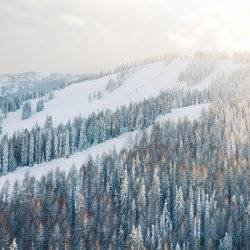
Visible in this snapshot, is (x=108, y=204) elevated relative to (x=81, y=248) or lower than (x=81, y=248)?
elevated

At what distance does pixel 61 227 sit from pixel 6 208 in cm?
2332

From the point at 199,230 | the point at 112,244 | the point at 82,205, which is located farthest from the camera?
the point at 82,205

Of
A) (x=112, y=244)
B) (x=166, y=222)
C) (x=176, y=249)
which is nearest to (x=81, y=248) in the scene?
(x=112, y=244)

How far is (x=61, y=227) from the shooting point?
174625mm

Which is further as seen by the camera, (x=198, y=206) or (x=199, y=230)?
(x=198, y=206)

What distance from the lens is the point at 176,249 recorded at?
161875 millimetres

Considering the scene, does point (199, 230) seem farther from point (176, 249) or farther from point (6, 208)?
point (6, 208)

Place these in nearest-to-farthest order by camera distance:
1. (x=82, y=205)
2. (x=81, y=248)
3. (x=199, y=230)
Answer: (x=81, y=248) → (x=199, y=230) → (x=82, y=205)

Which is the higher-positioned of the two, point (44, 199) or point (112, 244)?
point (44, 199)

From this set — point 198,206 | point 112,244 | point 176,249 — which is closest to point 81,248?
point 112,244

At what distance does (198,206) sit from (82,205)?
4114 cm

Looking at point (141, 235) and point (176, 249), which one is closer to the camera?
point (176, 249)

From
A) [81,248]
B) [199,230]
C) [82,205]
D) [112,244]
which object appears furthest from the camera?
[82,205]

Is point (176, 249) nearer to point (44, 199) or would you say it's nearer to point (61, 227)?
point (61, 227)
